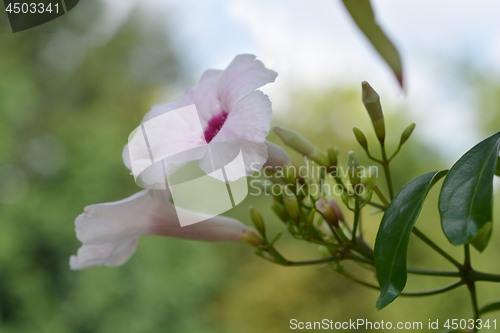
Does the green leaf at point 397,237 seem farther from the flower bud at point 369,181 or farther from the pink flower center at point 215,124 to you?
the pink flower center at point 215,124

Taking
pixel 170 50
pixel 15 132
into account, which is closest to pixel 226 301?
pixel 15 132

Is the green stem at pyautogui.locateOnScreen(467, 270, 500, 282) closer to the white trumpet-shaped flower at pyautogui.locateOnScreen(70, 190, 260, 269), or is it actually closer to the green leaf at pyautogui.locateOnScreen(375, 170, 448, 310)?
the green leaf at pyautogui.locateOnScreen(375, 170, 448, 310)

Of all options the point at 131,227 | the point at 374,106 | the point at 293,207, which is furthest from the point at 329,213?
the point at 131,227

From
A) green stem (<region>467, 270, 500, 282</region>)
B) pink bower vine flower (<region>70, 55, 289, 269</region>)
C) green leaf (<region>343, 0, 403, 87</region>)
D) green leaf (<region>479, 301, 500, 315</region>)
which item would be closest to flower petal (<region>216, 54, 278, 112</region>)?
pink bower vine flower (<region>70, 55, 289, 269</region>)

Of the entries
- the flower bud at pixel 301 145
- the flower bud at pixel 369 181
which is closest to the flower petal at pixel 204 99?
the flower bud at pixel 301 145

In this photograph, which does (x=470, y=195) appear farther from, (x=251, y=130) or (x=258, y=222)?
(x=258, y=222)

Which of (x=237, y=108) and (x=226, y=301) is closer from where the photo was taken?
(x=237, y=108)

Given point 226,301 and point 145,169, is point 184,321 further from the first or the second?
point 145,169
